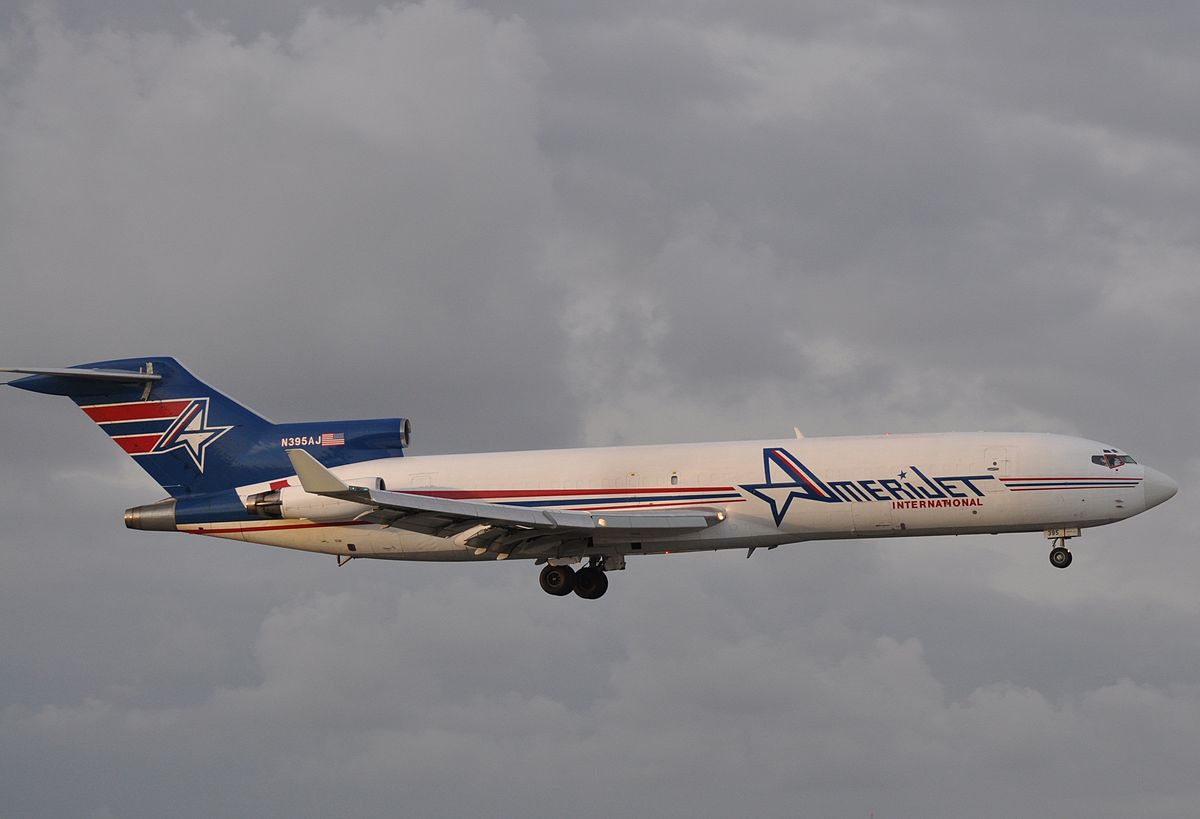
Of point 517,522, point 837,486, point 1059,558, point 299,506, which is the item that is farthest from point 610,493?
point 1059,558

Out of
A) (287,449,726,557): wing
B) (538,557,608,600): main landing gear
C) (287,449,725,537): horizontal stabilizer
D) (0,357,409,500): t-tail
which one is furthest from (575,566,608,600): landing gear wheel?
(0,357,409,500): t-tail

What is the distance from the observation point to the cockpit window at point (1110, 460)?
160 feet

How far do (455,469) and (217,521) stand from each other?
24.4ft

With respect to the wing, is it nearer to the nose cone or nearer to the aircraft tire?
the aircraft tire

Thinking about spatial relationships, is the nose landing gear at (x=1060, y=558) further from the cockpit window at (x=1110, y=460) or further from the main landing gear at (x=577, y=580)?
the main landing gear at (x=577, y=580)

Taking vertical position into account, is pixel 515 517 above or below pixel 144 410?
below

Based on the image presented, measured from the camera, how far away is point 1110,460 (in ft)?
160

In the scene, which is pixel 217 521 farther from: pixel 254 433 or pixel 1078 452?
pixel 1078 452

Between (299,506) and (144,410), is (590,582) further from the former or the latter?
(144,410)

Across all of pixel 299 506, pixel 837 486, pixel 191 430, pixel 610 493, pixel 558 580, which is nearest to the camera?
pixel 837 486

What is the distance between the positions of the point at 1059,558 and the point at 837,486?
21.9 feet

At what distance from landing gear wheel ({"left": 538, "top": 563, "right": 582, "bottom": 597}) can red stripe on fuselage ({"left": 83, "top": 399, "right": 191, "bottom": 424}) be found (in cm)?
1281

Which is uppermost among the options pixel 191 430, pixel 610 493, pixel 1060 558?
pixel 191 430

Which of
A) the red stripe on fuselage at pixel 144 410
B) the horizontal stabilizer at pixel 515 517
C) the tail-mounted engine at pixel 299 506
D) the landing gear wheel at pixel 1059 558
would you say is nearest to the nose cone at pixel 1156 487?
the landing gear wheel at pixel 1059 558
